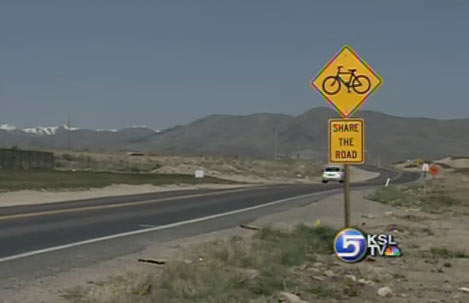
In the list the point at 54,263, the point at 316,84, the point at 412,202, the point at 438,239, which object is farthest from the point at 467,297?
the point at 412,202

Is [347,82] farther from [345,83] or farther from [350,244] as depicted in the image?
[350,244]

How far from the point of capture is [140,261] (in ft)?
41.2

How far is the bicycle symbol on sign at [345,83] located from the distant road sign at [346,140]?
55 centimetres

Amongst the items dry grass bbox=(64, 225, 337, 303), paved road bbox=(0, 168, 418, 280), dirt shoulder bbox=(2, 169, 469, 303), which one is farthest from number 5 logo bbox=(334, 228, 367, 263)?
paved road bbox=(0, 168, 418, 280)

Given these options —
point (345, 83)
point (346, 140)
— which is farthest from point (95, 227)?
point (345, 83)

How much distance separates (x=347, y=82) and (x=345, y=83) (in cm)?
4

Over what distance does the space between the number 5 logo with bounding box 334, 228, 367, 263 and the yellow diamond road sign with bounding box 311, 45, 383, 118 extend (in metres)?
2.16

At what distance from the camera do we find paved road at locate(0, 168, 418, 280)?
41.3 ft

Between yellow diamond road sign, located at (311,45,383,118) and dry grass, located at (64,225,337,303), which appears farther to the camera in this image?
yellow diamond road sign, located at (311,45,383,118)

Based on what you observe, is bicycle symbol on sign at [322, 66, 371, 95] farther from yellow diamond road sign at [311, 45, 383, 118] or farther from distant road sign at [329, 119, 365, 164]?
distant road sign at [329, 119, 365, 164]

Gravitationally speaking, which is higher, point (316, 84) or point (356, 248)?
point (316, 84)

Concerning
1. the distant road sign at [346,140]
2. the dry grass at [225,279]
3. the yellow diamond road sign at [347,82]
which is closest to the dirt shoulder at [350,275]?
the dry grass at [225,279]

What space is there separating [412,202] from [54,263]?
25.5m

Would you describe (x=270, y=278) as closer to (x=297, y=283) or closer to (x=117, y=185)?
(x=297, y=283)
